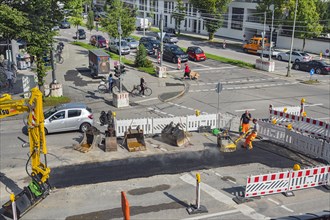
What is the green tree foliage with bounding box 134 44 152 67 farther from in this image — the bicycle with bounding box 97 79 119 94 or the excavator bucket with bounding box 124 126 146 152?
A: the excavator bucket with bounding box 124 126 146 152

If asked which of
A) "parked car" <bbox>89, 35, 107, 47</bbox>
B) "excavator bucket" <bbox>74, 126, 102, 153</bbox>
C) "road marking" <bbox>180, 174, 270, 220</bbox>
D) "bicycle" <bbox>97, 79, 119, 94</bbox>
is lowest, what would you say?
"road marking" <bbox>180, 174, 270, 220</bbox>

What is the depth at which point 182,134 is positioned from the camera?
19172 mm

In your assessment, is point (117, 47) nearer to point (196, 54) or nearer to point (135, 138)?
point (196, 54)

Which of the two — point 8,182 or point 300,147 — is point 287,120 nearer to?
point 300,147

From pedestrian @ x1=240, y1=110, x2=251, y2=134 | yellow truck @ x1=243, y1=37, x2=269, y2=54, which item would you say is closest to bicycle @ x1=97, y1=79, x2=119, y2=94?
pedestrian @ x1=240, y1=110, x2=251, y2=134

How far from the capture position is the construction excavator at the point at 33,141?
12727mm

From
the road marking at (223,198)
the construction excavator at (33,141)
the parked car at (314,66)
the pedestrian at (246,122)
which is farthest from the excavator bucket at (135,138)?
the parked car at (314,66)

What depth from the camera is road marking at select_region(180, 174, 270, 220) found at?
42.6 ft

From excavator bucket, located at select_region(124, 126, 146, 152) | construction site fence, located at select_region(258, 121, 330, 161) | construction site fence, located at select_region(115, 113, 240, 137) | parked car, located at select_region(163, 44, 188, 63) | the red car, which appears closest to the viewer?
construction site fence, located at select_region(258, 121, 330, 161)

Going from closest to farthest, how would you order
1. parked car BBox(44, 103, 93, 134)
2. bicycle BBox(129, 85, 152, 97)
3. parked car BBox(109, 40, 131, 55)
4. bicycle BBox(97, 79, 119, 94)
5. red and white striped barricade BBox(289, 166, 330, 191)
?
red and white striped barricade BBox(289, 166, 330, 191) < parked car BBox(44, 103, 93, 134) < bicycle BBox(129, 85, 152, 97) < bicycle BBox(97, 79, 119, 94) < parked car BBox(109, 40, 131, 55)

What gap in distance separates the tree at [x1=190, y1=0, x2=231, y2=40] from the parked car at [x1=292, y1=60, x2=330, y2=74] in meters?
20.2

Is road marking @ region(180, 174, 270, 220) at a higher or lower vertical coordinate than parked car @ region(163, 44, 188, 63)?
lower

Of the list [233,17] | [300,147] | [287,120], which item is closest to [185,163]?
[300,147]

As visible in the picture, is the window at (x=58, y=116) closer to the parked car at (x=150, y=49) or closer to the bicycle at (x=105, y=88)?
the bicycle at (x=105, y=88)
